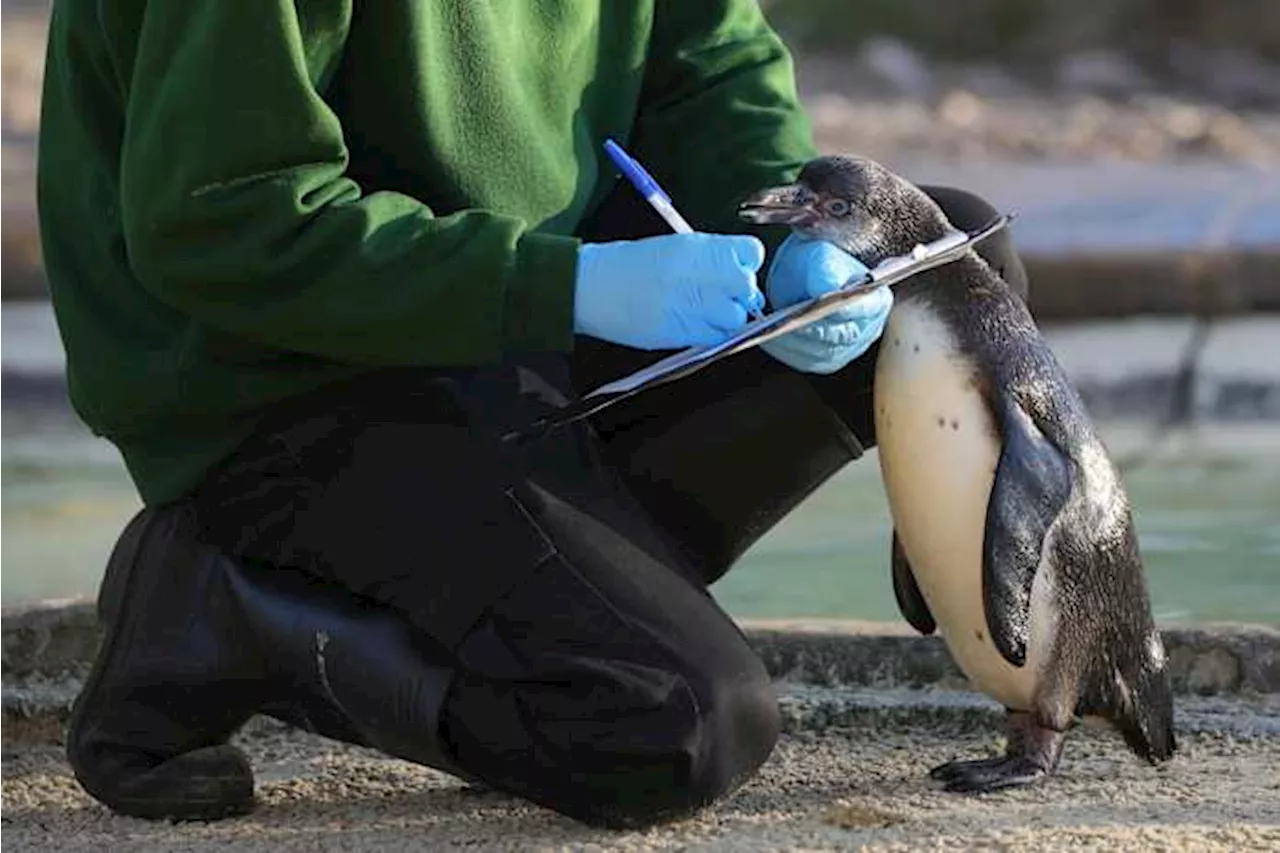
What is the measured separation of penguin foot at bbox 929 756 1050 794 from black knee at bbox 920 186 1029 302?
459 mm

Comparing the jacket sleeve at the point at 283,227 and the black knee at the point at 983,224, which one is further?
the black knee at the point at 983,224

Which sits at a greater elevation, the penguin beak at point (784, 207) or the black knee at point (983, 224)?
the penguin beak at point (784, 207)

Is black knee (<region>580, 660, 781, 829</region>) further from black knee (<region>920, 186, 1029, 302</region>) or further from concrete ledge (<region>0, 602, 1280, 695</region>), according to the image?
concrete ledge (<region>0, 602, 1280, 695</region>)

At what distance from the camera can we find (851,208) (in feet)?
8.28

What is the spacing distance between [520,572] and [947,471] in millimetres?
396

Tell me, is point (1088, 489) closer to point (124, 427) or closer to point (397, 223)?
point (397, 223)

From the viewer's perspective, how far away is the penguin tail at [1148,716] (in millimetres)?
2582

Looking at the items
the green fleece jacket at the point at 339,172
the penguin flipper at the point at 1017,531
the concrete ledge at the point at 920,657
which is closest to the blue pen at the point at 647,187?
the green fleece jacket at the point at 339,172

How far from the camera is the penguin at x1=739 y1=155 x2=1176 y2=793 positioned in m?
2.50

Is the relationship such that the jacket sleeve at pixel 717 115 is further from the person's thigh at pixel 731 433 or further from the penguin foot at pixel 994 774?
the penguin foot at pixel 994 774

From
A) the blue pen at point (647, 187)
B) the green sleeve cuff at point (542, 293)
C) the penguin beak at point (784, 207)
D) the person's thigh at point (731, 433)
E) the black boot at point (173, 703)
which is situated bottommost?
the black boot at point (173, 703)

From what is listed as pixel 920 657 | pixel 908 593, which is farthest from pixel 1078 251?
pixel 908 593

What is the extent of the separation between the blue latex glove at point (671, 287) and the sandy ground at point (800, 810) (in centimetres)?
43

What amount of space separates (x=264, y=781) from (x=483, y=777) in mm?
342
